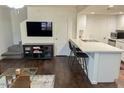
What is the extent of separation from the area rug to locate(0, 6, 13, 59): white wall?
2.90m

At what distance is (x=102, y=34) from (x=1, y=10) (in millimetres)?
4601

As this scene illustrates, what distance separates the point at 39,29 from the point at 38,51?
3.04ft

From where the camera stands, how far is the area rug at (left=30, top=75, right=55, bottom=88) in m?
3.72

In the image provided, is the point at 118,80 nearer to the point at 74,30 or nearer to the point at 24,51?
the point at 74,30

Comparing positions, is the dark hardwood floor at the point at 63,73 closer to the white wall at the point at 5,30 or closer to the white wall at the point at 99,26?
the white wall at the point at 5,30

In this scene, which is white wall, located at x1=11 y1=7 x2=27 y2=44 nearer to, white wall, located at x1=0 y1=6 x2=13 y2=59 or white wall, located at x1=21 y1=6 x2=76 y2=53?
white wall, located at x1=0 y1=6 x2=13 y2=59

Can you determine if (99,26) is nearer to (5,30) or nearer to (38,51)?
(38,51)

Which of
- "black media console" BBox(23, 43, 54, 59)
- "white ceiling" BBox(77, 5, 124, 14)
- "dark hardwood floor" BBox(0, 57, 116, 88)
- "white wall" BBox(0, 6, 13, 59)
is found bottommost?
"dark hardwood floor" BBox(0, 57, 116, 88)

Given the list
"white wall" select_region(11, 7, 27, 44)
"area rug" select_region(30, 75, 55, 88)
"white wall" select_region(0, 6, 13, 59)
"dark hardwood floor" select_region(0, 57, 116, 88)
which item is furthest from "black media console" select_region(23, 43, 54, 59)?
"area rug" select_region(30, 75, 55, 88)

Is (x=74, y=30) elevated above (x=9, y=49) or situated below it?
above

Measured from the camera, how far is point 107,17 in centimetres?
726

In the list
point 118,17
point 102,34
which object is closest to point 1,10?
point 102,34

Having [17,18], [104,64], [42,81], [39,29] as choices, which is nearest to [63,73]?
[42,81]

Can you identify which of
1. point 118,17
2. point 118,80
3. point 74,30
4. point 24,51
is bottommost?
point 118,80
